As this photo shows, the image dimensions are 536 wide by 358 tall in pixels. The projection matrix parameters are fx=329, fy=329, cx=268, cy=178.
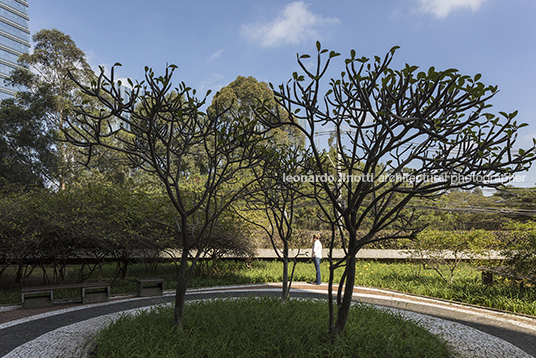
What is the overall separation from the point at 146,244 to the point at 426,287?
7674 millimetres

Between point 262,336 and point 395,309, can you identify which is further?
point 395,309

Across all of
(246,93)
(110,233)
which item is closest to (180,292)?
(110,233)

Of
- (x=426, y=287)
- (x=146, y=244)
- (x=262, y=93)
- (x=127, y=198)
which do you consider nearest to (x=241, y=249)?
(x=146, y=244)

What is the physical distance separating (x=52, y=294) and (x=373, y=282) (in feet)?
27.6

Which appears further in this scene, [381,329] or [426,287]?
[426,287]

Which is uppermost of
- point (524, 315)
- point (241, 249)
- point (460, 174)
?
point (460, 174)

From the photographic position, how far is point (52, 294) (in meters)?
7.36

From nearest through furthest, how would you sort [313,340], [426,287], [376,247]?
[313,340]
[426,287]
[376,247]

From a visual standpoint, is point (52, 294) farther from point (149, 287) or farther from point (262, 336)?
A: point (262, 336)

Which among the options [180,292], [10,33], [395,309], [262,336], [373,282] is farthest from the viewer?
[10,33]

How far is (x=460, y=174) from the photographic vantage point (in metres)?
3.51

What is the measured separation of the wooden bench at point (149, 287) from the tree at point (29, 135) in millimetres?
16064

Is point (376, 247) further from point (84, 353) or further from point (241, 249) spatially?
point (84, 353)

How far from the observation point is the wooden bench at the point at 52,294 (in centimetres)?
715
